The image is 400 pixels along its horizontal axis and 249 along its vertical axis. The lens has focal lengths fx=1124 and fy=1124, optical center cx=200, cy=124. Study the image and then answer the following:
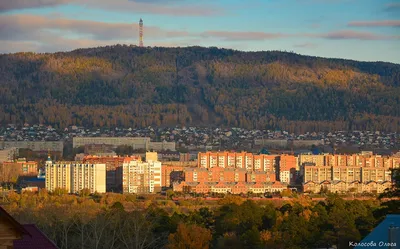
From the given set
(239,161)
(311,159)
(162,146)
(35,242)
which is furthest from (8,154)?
(35,242)

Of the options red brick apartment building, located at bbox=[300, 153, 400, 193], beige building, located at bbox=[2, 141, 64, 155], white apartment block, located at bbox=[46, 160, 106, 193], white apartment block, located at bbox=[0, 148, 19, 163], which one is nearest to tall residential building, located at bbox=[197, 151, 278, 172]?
red brick apartment building, located at bbox=[300, 153, 400, 193]

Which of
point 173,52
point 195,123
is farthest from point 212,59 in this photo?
point 195,123

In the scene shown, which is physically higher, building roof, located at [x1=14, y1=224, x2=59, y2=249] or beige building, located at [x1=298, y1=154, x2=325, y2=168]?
building roof, located at [x1=14, y1=224, x2=59, y2=249]

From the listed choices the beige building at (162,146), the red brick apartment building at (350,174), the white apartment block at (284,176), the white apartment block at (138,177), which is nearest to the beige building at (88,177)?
the white apartment block at (138,177)

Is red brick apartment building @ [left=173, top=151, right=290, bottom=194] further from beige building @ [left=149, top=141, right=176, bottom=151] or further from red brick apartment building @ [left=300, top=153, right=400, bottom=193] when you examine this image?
beige building @ [left=149, top=141, right=176, bottom=151]

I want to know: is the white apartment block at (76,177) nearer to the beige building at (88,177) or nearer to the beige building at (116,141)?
the beige building at (88,177)

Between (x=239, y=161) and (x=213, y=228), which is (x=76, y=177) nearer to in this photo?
(x=239, y=161)

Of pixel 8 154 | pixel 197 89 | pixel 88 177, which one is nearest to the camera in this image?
pixel 88 177
